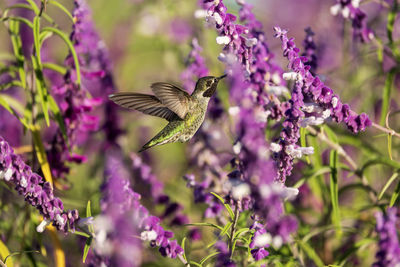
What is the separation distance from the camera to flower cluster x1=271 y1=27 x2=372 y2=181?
1720 mm

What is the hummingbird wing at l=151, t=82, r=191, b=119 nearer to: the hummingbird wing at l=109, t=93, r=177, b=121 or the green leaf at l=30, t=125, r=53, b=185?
the hummingbird wing at l=109, t=93, r=177, b=121

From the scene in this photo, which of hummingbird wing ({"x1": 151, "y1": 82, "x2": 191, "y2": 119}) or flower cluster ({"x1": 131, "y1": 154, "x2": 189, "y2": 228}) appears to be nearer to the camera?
hummingbird wing ({"x1": 151, "y1": 82, "x2": 191, "y2": 119})

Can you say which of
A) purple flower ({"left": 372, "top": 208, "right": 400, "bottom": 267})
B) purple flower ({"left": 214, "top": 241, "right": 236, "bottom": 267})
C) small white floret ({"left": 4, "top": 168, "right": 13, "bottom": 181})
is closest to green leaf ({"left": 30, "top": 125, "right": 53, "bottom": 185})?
small white floret ({"left": 4, "top": 168, "right": 13, "bottom": 181})

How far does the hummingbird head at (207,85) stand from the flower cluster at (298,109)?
71 centimetres

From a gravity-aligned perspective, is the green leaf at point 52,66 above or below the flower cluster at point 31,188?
above

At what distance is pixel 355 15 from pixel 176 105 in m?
1.06

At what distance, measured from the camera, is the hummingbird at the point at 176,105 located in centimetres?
248

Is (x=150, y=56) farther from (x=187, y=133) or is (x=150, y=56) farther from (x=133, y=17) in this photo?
(x=187, y=133)

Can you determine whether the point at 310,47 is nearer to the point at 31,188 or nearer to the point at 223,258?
the point at 223,258

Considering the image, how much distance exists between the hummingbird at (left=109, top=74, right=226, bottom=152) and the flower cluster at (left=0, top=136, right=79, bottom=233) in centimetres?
71

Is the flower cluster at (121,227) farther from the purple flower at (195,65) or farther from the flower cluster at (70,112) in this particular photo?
the purple flower at (195,65)

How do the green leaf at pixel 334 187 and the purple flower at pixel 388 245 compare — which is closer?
the purple flower at pixel 388 245

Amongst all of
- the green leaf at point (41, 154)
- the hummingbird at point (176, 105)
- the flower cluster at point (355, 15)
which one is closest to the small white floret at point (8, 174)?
the green leaf at point (41, 154)

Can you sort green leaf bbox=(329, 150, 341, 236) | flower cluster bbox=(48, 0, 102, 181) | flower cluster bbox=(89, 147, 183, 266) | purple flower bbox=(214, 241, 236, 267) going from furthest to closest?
1. flower cluster bbox=(48, 0, 102, 181)
2. green leaf bbox=(329, 150, 341, 236)
3. purple flower bbox=(214, 241, 236, 267)
4. flower cluster bbox=(89, 147, 183, 266)
